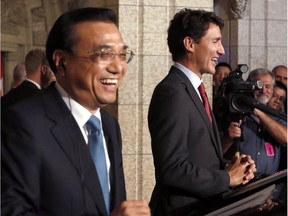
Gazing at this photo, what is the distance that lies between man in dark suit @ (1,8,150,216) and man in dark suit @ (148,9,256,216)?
75cm

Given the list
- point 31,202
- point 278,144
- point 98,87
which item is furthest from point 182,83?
point 278,144

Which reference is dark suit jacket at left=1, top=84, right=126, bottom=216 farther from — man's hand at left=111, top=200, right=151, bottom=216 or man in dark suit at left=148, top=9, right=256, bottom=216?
man in dark suit at left=148, top=9, right=256, bottom=216

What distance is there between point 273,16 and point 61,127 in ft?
31.9

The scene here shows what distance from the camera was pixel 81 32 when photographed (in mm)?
2287

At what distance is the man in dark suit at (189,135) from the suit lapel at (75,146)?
0.87 meters

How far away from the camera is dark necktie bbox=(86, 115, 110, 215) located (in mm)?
2289

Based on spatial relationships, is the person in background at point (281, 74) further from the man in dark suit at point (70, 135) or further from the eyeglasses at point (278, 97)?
the man in dark suit at point (70, 135)

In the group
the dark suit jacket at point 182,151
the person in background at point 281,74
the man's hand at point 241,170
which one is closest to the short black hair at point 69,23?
the dark suit jacket at point 182,151

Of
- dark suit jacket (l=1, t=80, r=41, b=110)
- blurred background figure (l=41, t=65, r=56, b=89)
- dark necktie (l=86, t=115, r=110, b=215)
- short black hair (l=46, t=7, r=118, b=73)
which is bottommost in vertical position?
dark suit jacket (l=1, t=80, r=41, b=110)

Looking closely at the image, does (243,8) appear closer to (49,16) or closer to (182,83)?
(49,16)

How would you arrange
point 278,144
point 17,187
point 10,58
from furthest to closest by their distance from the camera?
1. point 10,58
2. point 278,144
3. point 17,187

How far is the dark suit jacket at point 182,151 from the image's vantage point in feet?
10.3

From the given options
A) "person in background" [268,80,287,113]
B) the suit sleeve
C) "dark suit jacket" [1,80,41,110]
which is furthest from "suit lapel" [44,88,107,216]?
"person in background" [268,80,287,113]

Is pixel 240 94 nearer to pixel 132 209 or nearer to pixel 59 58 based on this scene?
pixel 59 58
